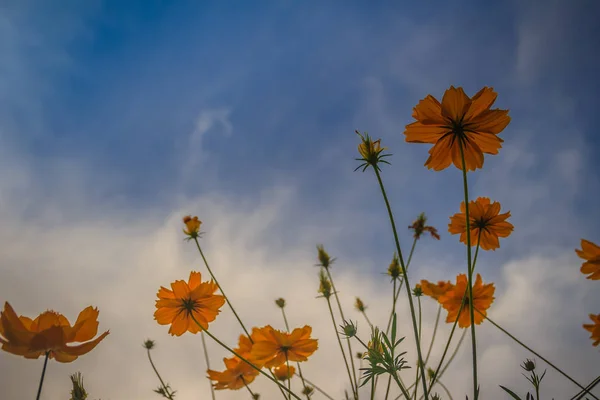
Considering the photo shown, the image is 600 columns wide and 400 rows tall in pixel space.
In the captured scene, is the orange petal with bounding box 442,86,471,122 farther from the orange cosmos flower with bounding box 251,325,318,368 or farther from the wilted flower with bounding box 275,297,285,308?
the wilted flower with bounding box 275,297,285,308

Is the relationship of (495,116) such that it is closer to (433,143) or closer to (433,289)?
(433,143)

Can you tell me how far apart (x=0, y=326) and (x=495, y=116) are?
1.71 m

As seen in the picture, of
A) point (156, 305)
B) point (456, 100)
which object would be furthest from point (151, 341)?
point (456, 100)

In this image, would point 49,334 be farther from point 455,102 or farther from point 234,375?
point 234,375

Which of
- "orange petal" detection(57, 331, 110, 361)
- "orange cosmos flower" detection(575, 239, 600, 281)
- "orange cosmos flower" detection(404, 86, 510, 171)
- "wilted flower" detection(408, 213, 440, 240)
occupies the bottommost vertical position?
"orange petal" detection(57, 331, 110, 361)

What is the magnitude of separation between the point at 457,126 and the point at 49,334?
5.03ft

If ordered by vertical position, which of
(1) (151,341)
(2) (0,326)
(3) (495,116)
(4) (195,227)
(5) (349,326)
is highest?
(4) (195,227)

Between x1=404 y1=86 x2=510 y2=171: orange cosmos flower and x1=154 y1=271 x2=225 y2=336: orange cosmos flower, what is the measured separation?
147 centimetres

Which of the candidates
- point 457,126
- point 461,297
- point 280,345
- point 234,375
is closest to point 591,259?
point 461,297

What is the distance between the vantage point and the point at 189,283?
2.21 meters

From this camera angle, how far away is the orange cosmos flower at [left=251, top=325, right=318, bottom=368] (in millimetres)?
2279

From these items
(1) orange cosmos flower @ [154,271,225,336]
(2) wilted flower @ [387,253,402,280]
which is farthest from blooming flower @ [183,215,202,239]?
(2) wilted flower @ [387,253,402,280]

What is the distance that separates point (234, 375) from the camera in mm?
2662

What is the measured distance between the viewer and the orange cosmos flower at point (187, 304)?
2.17 metres
